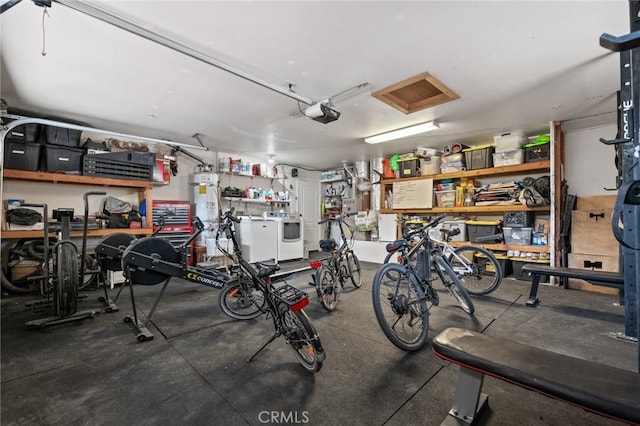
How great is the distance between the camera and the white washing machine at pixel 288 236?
5.92m

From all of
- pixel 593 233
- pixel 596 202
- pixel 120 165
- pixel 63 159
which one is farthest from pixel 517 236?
pixel 63 159

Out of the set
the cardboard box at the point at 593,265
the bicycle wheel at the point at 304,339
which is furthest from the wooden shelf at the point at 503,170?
the bicycle wheel at the point at 304,339

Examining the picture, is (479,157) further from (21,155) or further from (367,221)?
(21,155)

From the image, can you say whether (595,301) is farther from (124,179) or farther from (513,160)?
(124,179)

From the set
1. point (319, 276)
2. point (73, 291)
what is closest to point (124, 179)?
point (73, 291)

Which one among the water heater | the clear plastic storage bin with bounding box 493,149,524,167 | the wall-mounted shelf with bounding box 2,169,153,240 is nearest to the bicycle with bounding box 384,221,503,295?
the clear plastic storage bin with bounding box 493,149,524,167

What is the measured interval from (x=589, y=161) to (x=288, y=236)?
5.53 m

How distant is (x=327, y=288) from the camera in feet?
9.88

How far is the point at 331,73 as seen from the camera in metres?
2.60

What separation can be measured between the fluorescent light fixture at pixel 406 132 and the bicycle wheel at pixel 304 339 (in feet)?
11.4

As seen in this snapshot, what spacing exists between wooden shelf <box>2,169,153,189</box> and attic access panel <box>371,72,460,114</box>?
3972mm

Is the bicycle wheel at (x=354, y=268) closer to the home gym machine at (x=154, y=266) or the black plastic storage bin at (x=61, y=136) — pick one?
the home gym machine at (x=154, y=266)

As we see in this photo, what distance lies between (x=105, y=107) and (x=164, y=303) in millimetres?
2617

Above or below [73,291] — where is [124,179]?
above
